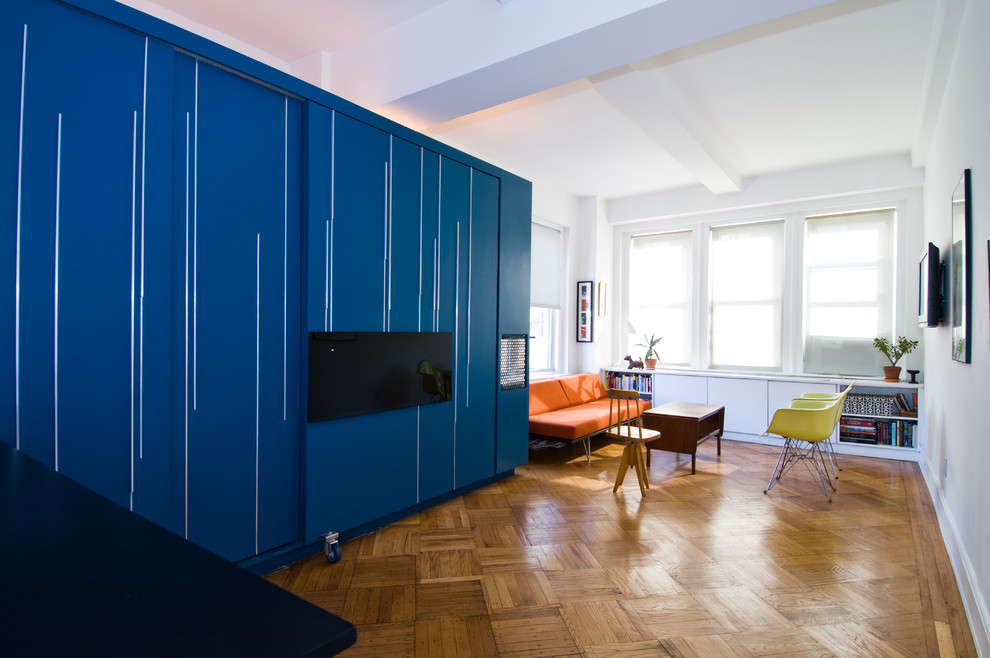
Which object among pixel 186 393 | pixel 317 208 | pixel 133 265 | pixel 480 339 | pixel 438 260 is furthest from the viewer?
pixel 480 339

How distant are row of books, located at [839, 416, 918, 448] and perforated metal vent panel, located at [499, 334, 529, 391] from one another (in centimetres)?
377

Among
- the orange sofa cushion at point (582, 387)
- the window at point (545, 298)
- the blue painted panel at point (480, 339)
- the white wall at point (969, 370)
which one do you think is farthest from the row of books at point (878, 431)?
the blue painted panel at point (480, 339)

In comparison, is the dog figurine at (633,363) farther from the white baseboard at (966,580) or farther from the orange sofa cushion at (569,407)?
the white baseboard at (966,580)

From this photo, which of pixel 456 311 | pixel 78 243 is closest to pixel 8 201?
pixel 78 243

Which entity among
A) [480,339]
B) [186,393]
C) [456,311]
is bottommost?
[186,393]

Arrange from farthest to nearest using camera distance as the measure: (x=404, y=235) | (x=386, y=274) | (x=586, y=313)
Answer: (x=586, y=313), (x=404, y=235), (x=386, y=274)

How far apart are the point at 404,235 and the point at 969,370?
130 inches

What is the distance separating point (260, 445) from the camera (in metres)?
2.83

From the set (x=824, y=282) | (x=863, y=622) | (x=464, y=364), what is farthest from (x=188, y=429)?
(x=824, y=282)

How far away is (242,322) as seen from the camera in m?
2.75

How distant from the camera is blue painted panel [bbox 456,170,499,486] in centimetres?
415

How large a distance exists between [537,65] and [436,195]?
1.13 metres

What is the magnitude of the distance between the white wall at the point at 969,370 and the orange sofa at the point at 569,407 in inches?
107

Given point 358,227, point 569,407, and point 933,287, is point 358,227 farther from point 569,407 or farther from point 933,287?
point 933,287
